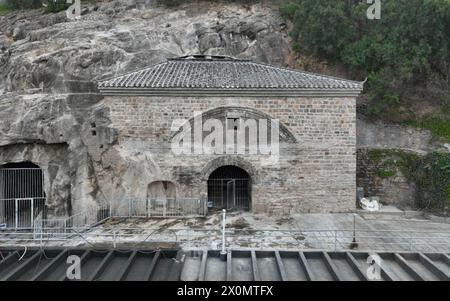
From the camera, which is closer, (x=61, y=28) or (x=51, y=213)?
(x=51, y=213)

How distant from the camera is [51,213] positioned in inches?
548

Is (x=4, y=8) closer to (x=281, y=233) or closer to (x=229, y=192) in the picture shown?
(x=229, y=192)

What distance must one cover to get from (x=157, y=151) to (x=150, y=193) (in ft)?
5.92

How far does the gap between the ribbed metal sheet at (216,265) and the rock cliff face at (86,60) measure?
609cm

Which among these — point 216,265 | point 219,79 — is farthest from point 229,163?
point 216,265

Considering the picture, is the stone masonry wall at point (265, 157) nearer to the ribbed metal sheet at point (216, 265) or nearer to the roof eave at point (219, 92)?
the roof eave at point (219, 92)

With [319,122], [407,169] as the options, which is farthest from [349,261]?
[407,169]

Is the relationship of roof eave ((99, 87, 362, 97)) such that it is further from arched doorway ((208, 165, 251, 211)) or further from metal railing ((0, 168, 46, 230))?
metal railing ((0, 168, 46, 230))

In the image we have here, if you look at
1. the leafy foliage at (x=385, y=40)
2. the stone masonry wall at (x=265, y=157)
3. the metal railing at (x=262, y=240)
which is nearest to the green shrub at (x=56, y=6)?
the stone masonry wall at (x=265, y=157)

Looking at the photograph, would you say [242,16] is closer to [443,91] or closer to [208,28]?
[208,28]

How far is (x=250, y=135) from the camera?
1346cm

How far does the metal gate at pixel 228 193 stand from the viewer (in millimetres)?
14695

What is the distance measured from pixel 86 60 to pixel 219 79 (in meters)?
6.86

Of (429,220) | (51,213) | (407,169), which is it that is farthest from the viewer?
(407,169)
